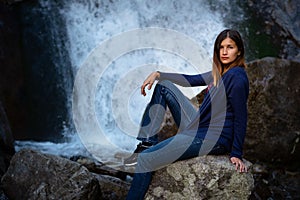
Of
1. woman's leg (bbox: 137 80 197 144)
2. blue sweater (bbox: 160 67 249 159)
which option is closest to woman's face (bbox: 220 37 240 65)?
blue sweater (bbox: 160 67 249 159)

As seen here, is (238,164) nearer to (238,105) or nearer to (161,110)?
(238,105)

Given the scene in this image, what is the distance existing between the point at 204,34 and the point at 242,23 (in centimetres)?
102

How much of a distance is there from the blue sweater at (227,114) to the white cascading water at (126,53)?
4.89 metres

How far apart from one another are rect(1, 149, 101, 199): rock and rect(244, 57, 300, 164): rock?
2.83 m

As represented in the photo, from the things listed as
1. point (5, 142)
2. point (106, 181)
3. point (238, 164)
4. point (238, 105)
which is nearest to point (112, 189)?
point (106, 181)

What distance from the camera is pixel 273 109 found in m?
5.87

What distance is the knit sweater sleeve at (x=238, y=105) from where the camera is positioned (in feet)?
9.86

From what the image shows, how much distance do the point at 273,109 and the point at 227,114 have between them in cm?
306

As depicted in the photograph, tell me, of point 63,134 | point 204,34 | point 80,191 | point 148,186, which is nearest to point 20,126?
point 63,134

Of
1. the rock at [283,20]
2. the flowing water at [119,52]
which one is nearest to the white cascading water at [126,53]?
the flowing water at [119,52]

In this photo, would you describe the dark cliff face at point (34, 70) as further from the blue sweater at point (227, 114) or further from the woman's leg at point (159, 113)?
the blue sweater at point (227, 114)

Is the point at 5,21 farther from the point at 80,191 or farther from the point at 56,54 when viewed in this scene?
the point at 80,191

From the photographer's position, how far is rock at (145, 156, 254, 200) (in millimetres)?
3109

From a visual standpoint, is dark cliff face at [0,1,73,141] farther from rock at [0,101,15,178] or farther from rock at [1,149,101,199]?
rock at [1,149,101,199]
